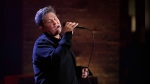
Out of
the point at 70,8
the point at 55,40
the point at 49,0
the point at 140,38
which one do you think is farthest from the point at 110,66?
the point at 55,40

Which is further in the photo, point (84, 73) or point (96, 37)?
point (96, 37)

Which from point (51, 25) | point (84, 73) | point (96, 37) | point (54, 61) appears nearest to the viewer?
point (54, 61)

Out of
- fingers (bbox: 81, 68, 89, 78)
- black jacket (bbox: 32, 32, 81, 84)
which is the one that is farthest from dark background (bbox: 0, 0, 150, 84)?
black jacket (bbox: 32, 32, 81, 84)

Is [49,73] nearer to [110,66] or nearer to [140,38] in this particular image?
[110,66]

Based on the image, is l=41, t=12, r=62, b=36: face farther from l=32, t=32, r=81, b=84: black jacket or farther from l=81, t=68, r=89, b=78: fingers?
l=81, t=68, r=89, b=78: fingers

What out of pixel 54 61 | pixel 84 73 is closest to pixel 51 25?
pixel 54 61

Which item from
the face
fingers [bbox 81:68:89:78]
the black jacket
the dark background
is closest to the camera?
the black jacket

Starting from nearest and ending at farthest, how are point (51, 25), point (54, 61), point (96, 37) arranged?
point (54, 61)
point (51, 25)
point (96, 37)

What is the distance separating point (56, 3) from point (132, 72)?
4.87 ft

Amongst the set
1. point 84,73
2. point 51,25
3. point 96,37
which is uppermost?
point 51,25

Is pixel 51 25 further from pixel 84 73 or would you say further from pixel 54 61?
pixel 84 73

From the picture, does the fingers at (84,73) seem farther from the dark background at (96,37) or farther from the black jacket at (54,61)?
the dark background at (96,37)

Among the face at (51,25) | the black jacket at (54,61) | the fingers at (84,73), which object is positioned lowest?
the fingers at (84,73)

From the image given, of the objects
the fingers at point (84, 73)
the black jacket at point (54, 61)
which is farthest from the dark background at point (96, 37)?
the black jacket at point (54, 61)
